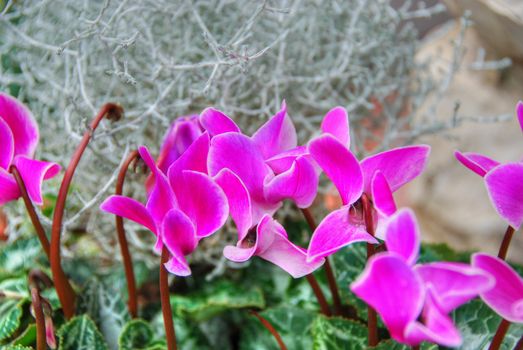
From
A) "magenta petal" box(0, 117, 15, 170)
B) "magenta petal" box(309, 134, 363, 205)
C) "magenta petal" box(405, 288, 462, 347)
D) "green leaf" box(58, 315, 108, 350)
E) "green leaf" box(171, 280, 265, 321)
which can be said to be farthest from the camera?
"green leaf" box(171, 280, 265, 321)

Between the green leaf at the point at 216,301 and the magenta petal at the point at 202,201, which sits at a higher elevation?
the magenta petal at the point at 202,201

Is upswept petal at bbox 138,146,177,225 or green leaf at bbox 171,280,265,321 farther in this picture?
green leaf at bbox 171,280,265,321

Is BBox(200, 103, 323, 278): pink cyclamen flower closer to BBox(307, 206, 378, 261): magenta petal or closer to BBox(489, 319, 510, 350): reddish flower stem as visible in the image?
BBox(307, 206, 378, 261): magenta petal

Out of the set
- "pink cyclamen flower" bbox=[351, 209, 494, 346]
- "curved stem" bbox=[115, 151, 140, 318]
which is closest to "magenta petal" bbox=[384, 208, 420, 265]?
"pink cyclamen flower" bbox=[351, 209, 494, 346]

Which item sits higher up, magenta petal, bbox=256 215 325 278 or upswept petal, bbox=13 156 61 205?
upswept petal, bbox=13 156 61 205

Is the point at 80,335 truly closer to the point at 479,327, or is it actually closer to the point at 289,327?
the point at 289,327

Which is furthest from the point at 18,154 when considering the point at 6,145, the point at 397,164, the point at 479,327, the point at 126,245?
the point at 479,327

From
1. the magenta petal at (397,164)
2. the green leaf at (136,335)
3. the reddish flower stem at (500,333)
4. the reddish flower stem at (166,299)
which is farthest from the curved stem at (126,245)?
the reddish flower stem at (500,333)

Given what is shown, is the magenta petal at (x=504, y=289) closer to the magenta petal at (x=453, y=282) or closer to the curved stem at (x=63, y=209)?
the magenta petal at (x=453, y=282)
